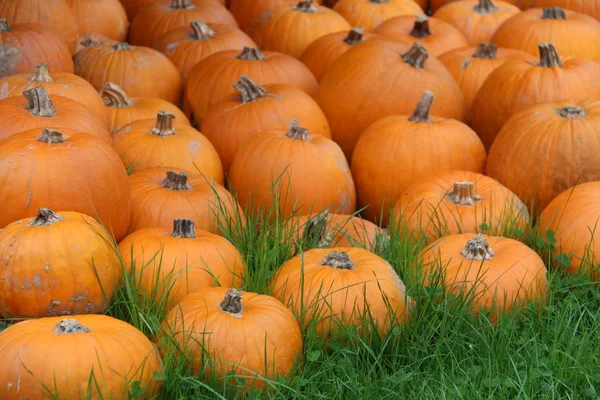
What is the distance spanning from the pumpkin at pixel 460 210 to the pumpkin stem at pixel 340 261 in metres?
0.68

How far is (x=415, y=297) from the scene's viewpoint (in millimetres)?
3348

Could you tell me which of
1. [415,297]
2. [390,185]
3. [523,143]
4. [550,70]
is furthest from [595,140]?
[415,297]

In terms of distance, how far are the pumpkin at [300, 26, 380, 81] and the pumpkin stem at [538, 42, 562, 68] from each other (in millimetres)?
1204

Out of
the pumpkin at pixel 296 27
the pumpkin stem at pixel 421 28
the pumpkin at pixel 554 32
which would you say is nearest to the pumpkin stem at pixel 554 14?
the pumpkin at pixel 554 32

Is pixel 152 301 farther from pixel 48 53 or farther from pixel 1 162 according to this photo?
pixel 48 53

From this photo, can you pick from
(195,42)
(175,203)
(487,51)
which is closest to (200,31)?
(195,42)

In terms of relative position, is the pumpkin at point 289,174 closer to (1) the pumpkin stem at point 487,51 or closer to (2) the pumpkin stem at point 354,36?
(2) the pumpkin stem at point 354,36

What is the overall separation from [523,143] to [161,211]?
1.86m

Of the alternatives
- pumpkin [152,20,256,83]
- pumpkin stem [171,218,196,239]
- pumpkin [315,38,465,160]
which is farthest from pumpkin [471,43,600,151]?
pumpkin stem [171,218,196,239]

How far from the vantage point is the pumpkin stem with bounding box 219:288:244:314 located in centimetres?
291

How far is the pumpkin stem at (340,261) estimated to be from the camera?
3.31 metres

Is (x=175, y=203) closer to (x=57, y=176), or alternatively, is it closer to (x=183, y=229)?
(x=183, y=229)

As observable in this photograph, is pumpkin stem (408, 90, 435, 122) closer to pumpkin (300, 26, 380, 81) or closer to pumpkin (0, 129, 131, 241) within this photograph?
pumpkin (300, 26, 380, 81)

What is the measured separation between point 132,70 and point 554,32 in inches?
109
